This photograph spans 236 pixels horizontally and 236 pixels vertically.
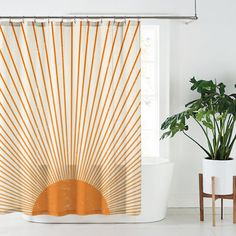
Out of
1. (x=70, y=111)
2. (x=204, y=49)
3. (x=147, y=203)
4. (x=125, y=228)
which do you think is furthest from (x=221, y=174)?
(x=70, y=111)

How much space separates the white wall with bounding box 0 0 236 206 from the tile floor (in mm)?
766

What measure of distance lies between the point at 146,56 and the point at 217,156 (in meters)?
1.23

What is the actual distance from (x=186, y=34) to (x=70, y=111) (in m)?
1.46

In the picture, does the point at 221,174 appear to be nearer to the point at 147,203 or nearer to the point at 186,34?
the point at 147,203

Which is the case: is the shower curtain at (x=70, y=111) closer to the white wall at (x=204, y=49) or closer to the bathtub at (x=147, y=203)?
the bathtub at (x=147, y=203)

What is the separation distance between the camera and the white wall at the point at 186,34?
4492mm

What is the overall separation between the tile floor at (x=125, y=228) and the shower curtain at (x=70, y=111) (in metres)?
0.16

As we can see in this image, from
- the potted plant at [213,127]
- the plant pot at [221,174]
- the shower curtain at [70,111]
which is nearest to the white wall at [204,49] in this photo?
the potted plant at [213,127]

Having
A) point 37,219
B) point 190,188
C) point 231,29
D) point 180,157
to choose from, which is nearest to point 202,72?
point 231,29

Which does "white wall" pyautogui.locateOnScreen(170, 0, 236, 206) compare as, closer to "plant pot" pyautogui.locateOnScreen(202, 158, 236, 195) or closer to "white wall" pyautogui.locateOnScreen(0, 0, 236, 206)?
"white wall" pyautogui.locateOnScreen(0, 0, 236, 206)

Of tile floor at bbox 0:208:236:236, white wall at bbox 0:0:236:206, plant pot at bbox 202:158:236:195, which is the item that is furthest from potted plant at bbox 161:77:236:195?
white wall at bbox 0:0:236:206

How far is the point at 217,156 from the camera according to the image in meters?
4.12
